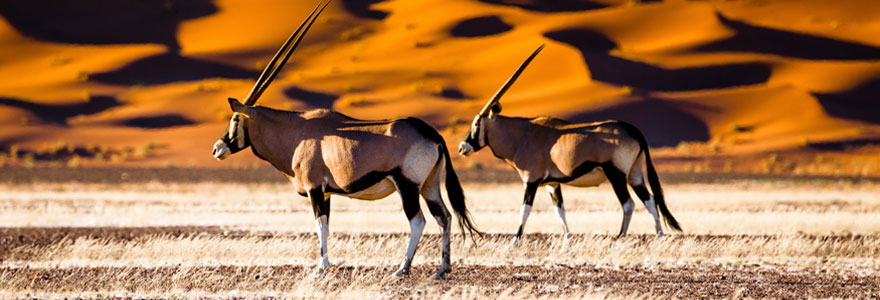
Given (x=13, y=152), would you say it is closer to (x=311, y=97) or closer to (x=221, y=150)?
(x=311, y=97)

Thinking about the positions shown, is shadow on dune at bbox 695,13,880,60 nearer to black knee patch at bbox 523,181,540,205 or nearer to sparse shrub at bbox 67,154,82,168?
sparse shrub at bbox 67,154,82,168

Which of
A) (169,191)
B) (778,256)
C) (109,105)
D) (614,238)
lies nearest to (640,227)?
(614,238)

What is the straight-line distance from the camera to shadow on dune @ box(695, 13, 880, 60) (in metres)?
80.2

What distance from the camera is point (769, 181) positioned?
139 feet

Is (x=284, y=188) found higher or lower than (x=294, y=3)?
higher

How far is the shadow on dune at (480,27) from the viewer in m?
92.2

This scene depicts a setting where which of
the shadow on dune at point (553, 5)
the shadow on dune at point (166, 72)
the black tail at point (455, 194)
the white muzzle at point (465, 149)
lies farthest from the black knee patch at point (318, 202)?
the shadow on dune at point (553, 5)

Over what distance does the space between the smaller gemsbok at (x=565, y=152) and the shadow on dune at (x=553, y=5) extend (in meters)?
87.0

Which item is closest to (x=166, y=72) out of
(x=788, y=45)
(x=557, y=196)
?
(x=788, y=45)

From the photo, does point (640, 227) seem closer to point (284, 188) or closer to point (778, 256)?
point (778, 256)

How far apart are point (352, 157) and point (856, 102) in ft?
209

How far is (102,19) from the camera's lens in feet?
337

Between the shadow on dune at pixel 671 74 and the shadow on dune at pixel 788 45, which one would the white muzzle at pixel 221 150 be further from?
the shadow on dune at pixel 788 45

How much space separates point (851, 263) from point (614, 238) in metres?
3.58
